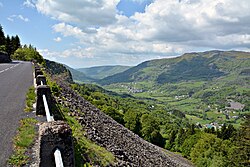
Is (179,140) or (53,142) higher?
(53,142)

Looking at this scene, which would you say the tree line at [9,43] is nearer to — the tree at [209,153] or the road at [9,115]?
the tree at [209,153]

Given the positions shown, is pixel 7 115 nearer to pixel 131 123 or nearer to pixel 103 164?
pixel 103 164

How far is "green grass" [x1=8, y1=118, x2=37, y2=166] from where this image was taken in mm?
7406

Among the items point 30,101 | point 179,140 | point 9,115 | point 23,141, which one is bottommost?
point 179,140

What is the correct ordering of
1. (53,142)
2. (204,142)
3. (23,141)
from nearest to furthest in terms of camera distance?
(53,142) → (23,141) → (204,142)

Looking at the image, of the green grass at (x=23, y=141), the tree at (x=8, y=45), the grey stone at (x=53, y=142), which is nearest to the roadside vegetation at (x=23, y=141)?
the green grass at (x=23, y=141)

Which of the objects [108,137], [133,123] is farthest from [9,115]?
[133,123]

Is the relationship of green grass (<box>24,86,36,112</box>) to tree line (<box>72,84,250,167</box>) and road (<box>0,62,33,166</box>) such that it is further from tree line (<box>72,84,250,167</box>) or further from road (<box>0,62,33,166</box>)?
tree line (<box>72,84,250,167</box>)

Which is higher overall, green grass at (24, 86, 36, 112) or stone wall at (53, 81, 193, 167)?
green grass at (24, 86, 36, 112)

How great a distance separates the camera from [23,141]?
8.74m

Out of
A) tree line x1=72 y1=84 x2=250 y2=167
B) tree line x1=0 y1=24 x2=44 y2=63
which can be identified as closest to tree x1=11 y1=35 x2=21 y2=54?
tree line x1=0 y1=24 x2=44 y2=63

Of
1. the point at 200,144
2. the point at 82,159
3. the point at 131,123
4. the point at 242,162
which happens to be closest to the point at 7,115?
the point at 82,159

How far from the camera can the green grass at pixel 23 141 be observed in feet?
24.3

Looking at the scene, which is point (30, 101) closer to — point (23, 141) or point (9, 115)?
point (9, 115)
